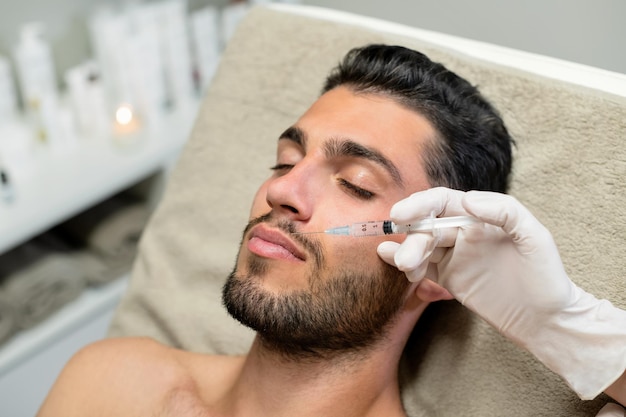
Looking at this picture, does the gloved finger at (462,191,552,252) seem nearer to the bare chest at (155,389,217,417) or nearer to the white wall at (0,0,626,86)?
the bare chest at (155,389,217,417)

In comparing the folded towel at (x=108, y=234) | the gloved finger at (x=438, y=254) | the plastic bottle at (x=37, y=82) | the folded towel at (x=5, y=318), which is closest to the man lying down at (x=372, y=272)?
the gloved finger at (x=438, y=254)

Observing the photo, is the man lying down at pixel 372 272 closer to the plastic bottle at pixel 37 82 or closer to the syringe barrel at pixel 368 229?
the syringe barrel at pixel 368 229

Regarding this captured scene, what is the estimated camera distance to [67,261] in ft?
6.34

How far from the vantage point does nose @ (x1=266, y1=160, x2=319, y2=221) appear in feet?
3.37

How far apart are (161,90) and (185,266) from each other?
0.89 m

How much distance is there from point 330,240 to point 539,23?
4.24 feet

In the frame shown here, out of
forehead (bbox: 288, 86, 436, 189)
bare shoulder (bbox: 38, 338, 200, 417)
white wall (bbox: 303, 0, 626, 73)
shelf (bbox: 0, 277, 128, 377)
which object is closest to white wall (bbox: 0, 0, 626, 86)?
white wall (bbox: 303, 0, 626, 73)

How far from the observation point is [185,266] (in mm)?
1527

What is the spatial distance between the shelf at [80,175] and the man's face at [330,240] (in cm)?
91

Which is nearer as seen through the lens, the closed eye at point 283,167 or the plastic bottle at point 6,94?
the closed eye at point 283,167

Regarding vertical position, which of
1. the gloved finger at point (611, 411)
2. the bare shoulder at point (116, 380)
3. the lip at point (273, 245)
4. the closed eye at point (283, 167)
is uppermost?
the closed eye at point (283, 167)

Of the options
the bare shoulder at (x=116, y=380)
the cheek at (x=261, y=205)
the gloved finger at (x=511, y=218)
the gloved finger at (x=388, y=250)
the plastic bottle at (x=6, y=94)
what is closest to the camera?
the gloved finger at (x=511, y=218)

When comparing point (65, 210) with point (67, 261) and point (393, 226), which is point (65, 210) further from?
point (393, 226)

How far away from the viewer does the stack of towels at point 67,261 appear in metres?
1.80
